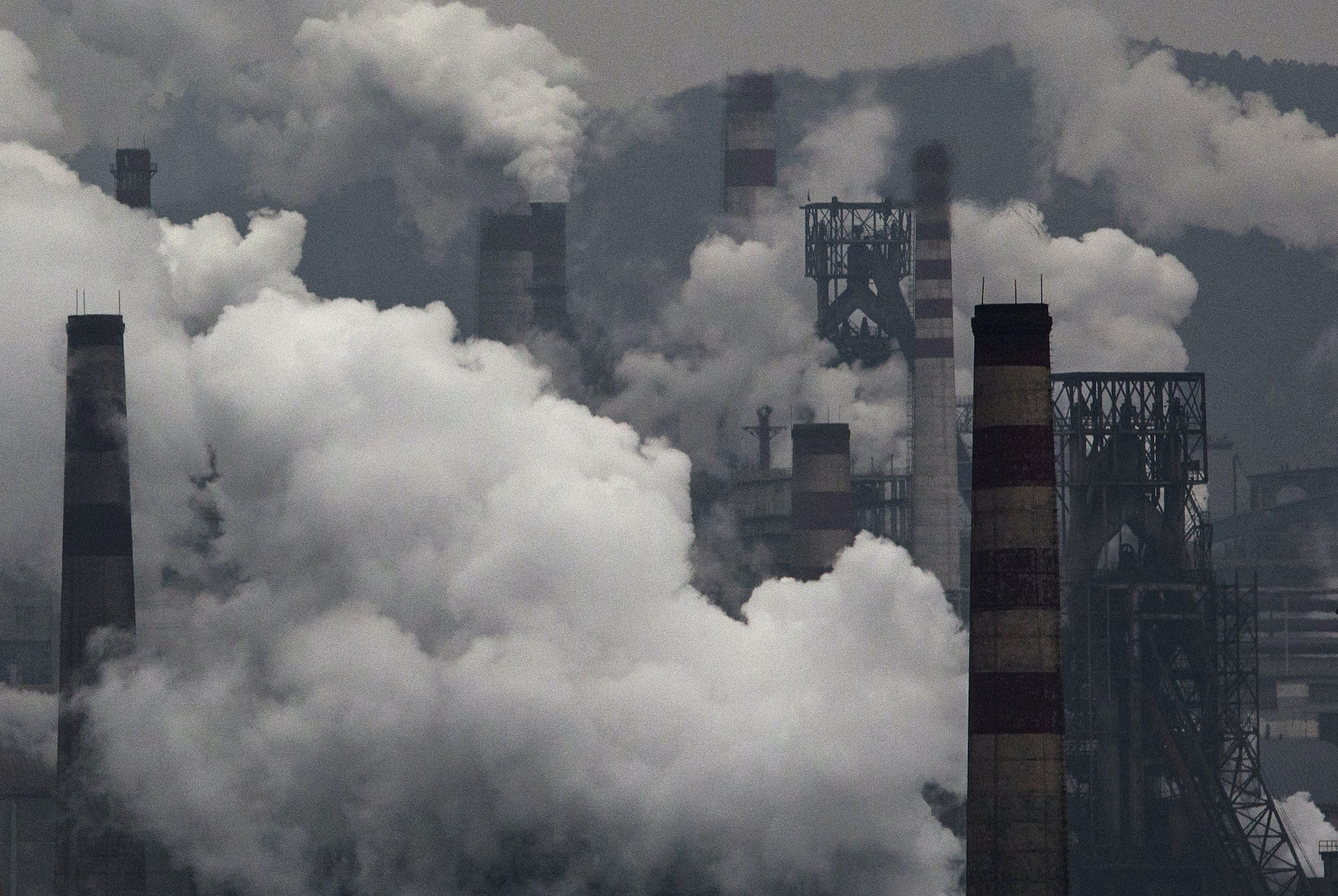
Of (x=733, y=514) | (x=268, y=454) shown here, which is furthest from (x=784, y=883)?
(x=733, y=514)

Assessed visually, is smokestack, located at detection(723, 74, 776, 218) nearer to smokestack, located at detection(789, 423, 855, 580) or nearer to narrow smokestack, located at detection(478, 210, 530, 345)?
narrow smokestack, located at detection(478, 210, 530, 345)

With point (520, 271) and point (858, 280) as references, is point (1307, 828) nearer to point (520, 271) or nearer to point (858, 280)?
point (858, 280)

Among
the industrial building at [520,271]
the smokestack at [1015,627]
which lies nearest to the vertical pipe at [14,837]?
the smokestack at [1015,627]

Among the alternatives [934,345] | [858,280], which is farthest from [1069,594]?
[858,280]

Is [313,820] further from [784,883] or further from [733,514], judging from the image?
[733,514]

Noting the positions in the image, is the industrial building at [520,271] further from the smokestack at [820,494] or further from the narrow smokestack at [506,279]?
the smokestack at [820,494]

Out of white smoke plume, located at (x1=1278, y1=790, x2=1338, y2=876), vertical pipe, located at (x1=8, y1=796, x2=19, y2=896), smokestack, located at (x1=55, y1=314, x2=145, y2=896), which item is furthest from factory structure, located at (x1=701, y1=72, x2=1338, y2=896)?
vertical pipe, located at (x1=8, y1=796, x2=19, y2=896)
